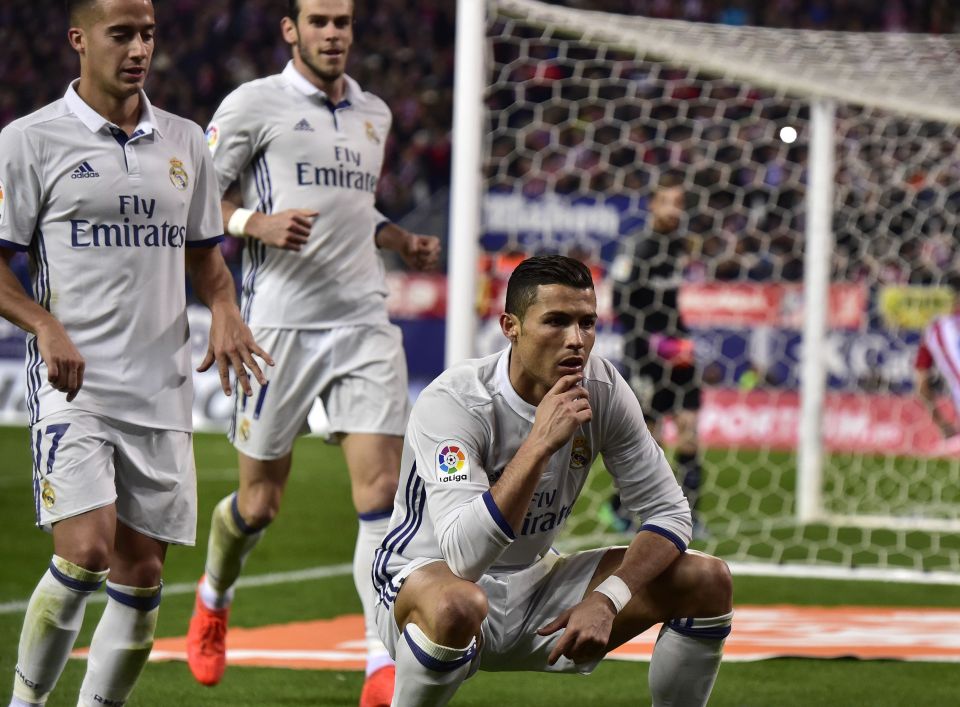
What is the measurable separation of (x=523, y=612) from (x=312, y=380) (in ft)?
4.99

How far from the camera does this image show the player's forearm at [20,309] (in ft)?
11.5

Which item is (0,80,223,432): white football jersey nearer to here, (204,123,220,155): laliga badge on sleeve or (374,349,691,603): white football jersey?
(374,349,691,603): white football jersey

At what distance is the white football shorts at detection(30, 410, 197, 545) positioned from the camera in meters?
3.57

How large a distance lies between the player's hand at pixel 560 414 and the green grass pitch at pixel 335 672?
158 centimetres

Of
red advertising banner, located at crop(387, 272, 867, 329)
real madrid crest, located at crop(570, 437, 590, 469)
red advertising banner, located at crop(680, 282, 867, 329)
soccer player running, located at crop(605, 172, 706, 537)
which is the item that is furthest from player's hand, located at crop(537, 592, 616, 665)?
red advertising banner, located at crop(680, 282, 867, 329)

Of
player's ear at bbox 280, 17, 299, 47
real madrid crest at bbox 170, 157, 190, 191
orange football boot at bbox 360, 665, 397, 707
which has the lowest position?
orange football boot at bbox 360, 665, 397, 707

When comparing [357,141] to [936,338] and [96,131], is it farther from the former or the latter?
[936,338]

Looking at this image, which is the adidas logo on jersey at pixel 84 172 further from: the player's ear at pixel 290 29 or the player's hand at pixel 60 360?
the player's ear at pixel 290 29

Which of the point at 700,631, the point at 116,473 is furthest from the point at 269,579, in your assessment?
the point at 700,631

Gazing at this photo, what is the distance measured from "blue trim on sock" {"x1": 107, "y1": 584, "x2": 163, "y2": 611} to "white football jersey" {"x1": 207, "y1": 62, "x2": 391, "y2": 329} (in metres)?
1.41

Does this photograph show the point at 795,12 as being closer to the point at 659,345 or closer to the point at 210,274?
the point at 659,345

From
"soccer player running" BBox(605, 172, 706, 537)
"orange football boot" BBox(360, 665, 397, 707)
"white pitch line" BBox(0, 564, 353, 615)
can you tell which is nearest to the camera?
"orange football boot" BBox(360, 665, 397, 707)

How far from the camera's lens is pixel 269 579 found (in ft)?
23.1

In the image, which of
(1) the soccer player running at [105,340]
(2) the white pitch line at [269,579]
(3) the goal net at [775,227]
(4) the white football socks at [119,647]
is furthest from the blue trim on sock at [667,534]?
(3) the goal net at [775,227]
